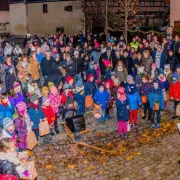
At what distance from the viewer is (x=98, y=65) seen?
15031 mm

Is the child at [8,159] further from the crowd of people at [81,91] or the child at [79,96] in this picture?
the child at [79,96]

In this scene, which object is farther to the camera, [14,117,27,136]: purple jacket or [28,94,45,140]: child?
[28,94,45,140]: child

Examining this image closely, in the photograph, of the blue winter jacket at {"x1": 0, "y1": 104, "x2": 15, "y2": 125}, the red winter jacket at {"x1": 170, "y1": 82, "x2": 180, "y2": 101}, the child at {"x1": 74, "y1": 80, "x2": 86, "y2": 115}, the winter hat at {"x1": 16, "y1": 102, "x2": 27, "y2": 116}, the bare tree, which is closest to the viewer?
the winter hat at {"x1": 16, "y1": 102, "x2": 27, "y2": 116}

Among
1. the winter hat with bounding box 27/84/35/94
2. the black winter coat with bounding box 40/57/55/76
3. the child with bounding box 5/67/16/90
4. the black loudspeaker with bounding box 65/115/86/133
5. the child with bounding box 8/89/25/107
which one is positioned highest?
the black winter coat with bounding box 40/57/55/76

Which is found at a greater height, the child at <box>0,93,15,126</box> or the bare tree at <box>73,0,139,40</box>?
the bare tree at <box>73,0,139,40</box>

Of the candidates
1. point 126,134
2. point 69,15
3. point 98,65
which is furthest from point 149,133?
point 69,15

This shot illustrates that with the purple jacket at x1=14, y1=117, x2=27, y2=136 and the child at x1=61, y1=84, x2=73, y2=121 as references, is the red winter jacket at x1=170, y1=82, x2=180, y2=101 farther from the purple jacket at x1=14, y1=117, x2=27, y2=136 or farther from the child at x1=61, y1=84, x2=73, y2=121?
the purple jacket at x1=14, y1=117, x2=27, y2=136

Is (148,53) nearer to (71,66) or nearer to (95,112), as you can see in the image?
(71,66)

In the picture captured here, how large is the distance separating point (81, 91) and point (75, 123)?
1563mm

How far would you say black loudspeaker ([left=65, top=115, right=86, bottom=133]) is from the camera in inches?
404

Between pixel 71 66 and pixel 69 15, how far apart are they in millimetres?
21919

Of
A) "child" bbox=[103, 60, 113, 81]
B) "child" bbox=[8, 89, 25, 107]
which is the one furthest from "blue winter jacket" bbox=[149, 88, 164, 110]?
"child" bbox=[8, 89, 25, 107]

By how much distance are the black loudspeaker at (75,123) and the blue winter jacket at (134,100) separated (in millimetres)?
1753

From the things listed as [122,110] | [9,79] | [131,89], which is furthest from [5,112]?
[131,89]
